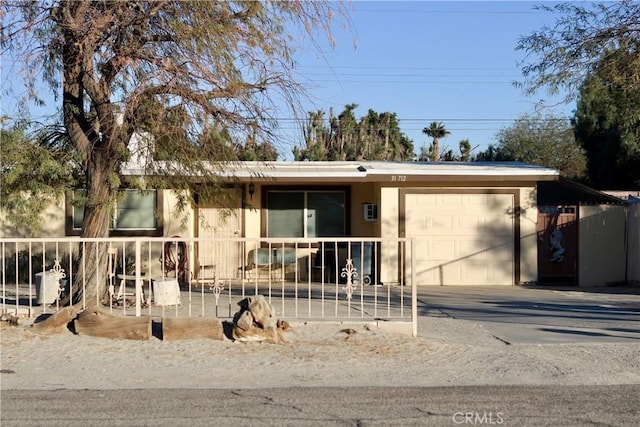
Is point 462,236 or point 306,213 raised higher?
point 306,213

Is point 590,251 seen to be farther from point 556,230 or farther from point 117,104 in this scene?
point 117,104

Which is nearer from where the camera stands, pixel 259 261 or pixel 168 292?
pixel 168 292

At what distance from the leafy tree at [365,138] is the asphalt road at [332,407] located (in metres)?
22.3

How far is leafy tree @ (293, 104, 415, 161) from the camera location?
35.8 m

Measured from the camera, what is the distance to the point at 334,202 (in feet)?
61.5

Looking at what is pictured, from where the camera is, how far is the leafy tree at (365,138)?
1409 inches

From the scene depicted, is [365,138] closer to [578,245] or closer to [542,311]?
[578,245]

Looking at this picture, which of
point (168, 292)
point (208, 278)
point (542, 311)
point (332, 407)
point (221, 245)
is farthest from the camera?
point (221, 245)

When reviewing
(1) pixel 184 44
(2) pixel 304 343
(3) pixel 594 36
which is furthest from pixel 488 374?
(3) pixel 594 36

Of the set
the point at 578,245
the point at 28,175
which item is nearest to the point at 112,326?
the point at 28,175

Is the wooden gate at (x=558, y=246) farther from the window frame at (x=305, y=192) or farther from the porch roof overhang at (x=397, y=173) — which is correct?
the window frame at (x=305, y=192)

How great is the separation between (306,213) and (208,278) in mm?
3463

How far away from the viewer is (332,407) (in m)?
6.66

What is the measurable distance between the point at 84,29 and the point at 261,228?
8.54m
